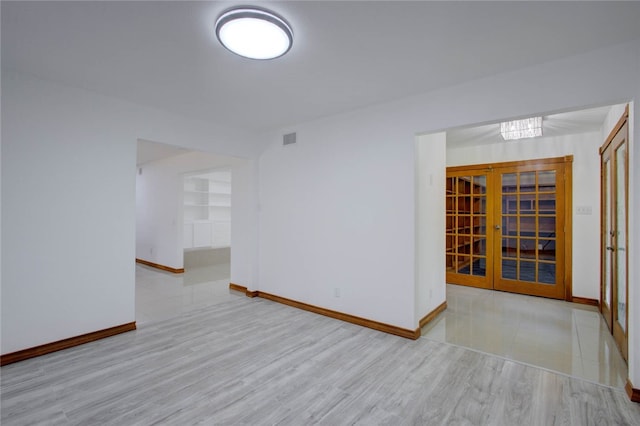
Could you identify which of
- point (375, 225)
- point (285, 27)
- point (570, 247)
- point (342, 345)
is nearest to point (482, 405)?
point (342, 345)

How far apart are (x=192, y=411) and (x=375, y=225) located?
7.71ft

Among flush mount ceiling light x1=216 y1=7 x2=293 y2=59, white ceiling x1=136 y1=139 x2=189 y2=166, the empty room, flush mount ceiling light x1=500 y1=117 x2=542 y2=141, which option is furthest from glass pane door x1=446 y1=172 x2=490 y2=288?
white ceiling x1=136 y1=139 x2=189 y2=166

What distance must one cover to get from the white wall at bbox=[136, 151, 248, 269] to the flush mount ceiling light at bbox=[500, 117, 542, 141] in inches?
184

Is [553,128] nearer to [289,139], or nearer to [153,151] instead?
[289,139]

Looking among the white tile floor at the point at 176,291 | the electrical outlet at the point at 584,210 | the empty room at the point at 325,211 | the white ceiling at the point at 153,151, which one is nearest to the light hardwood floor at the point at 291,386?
the empty room at the point at 325,211

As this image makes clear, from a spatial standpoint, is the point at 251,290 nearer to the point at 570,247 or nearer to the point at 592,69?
the point at 592,69

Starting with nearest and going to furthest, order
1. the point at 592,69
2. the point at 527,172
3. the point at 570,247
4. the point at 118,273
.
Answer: the point at 592,69 < the point at 118,273 < the point at 570,247 < the point at 527,172

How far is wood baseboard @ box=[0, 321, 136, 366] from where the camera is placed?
2555 millimetres

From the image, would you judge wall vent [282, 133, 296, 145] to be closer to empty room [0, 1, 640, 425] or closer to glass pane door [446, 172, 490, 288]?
empty room [0, 1, 640, 425]

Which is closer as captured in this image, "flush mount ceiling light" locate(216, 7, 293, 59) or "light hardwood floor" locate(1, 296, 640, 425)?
"flush mount ceiling light" locate(216, 7, 293, 59)

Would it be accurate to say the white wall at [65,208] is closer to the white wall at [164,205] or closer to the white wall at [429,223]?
the white wall at [164,205]

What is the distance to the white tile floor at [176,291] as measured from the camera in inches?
156

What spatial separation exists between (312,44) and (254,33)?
43 cm

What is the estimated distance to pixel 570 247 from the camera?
178 inches
